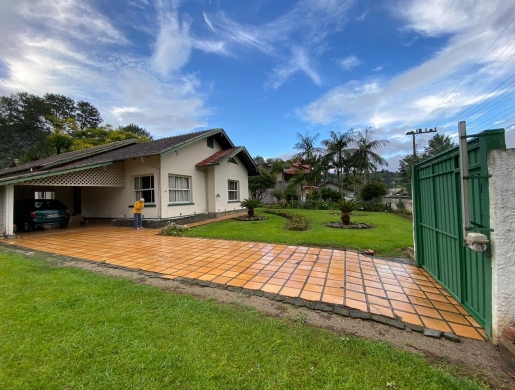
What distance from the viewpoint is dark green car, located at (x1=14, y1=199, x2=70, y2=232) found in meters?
9.91

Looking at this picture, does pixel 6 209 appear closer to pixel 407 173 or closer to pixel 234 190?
pixel 234 190

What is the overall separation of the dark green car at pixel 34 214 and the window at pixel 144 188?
3487mm

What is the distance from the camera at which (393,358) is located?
2062mm

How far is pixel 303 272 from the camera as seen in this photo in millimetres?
4371

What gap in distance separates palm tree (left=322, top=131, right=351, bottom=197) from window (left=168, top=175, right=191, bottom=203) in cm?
1658

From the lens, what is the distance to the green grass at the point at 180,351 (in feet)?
5.90

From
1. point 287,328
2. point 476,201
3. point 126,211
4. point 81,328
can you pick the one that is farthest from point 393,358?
point 126,211

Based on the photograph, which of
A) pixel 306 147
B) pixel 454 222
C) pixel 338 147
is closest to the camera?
pixel 454 222

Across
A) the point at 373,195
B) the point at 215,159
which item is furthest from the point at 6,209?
the point at 373,195

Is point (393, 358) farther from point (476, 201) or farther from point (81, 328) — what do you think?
point (81, 328)

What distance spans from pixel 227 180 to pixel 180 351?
13.2m

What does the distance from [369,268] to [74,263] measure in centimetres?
652

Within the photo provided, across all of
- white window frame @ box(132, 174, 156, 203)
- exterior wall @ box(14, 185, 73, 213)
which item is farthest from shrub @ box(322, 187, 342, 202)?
exterior wall @ box(14, 185, 73, 213)

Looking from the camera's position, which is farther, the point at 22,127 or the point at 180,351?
the point at 22,127
